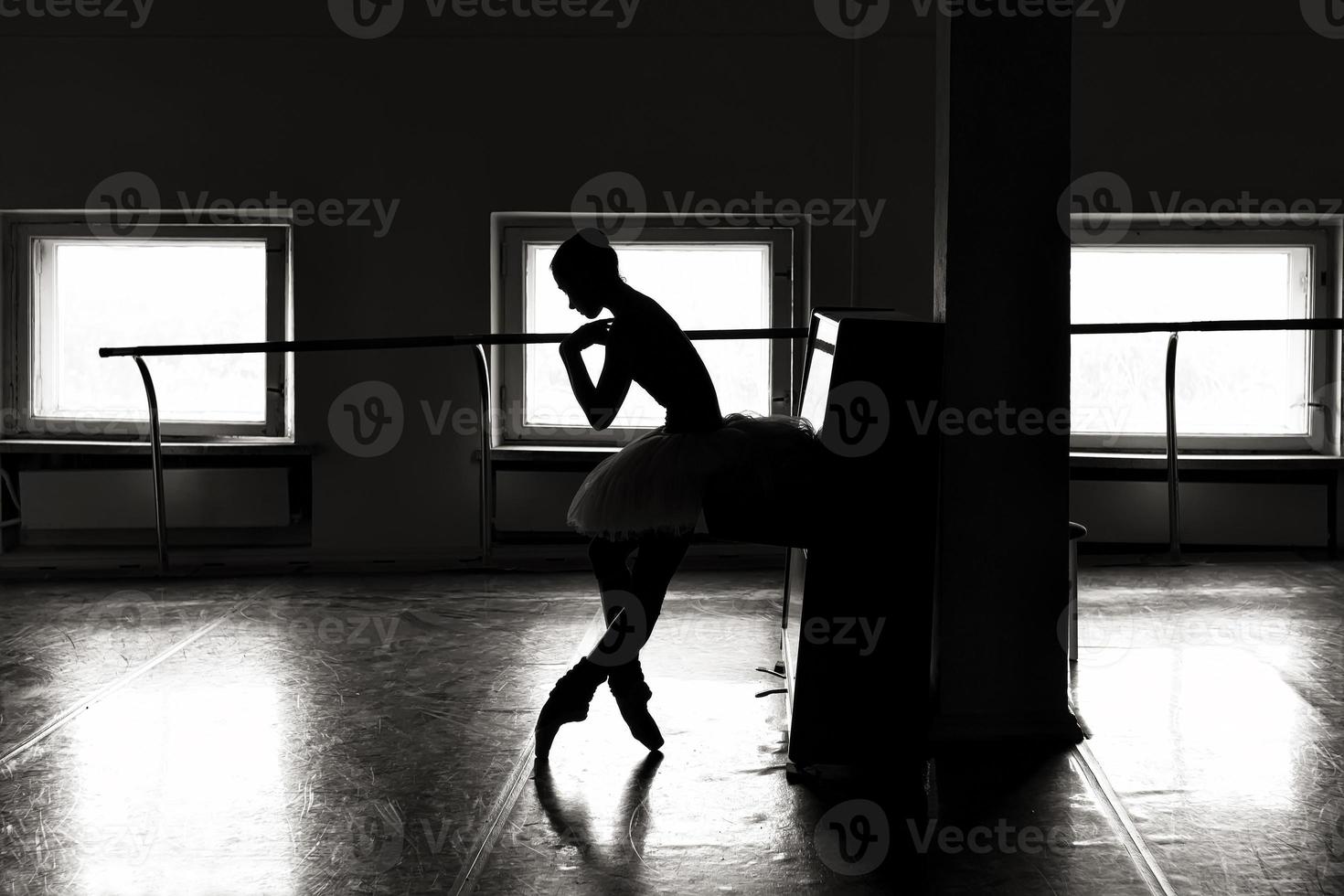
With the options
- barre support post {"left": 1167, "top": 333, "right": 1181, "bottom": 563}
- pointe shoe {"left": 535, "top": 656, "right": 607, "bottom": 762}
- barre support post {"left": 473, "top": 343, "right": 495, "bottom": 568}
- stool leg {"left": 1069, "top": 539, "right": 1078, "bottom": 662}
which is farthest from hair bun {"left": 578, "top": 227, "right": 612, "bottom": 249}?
barre support post {"left": 1167, "top": 333, "right": 1181, "bottom": 563}

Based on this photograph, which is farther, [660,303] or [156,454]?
[660,303]

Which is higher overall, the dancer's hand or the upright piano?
the dancer's hand

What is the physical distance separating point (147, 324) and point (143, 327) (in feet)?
0.09

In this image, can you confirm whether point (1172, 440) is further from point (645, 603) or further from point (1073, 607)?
point (645, 603)

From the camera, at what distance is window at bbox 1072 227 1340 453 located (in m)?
5.16

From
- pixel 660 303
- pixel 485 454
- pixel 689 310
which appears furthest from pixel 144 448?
pixel 689 310

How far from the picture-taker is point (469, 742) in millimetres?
2658

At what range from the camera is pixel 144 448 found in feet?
16.6

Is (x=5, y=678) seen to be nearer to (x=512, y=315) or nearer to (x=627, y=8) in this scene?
(x=512, y=315)

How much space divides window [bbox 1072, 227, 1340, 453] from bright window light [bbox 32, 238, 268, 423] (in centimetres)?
350

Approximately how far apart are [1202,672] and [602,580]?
1637 mm

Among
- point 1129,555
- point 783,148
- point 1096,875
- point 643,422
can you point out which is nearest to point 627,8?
point 783,148

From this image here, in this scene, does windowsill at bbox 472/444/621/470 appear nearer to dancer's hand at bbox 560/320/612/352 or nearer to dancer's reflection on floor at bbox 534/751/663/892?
dancer's hand at bbox 560/320/612/352

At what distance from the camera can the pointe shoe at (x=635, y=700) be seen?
2512 mm
